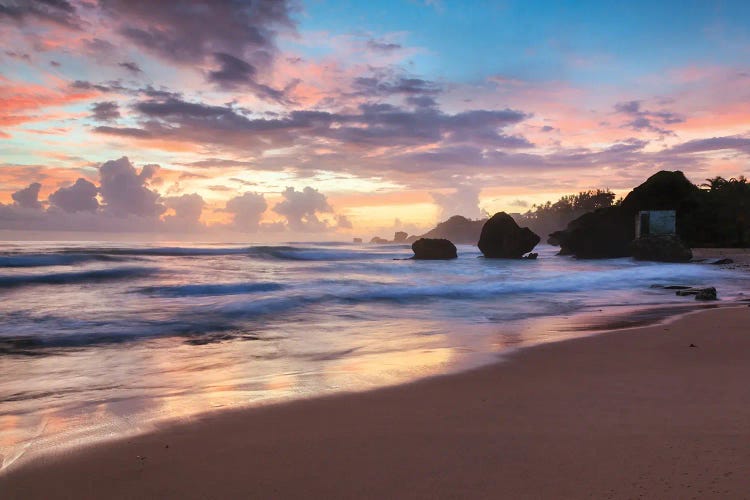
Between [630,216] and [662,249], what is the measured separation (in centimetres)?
1017

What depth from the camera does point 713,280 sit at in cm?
2086

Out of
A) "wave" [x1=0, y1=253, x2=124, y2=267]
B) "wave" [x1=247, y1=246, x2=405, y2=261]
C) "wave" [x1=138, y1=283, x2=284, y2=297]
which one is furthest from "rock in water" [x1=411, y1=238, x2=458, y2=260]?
"wave" [x1=0, y1=253, x2=124, y2=267]

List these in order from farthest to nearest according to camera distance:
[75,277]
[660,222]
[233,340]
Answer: [660,222] → [75,277] → [233,340]

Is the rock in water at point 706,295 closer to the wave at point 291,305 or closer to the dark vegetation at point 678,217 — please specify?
the wave at point 291,305

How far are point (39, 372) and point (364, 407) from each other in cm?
478

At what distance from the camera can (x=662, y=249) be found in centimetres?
3506

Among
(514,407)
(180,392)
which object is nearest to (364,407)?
(514,407)

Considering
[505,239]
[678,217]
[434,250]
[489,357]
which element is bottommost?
[489,357]

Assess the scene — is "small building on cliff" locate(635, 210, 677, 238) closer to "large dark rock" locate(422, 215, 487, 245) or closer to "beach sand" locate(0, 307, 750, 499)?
"beach sand" locate(0, 307, 750, 499)

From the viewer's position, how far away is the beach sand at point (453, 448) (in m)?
2.31

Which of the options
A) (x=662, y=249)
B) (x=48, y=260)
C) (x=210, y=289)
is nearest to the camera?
(x=210, y=289)

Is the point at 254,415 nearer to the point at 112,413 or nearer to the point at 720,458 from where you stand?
the point at 112,413

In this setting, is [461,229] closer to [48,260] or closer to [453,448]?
[48,260]

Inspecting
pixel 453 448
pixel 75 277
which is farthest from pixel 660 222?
pixel 453 448
